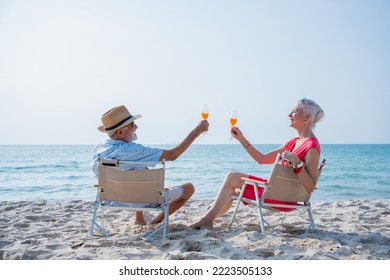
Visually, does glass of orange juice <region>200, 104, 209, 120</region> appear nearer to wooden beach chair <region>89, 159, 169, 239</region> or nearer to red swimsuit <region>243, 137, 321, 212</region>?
wooden beach chair <region>89, 159, 169, 239</region>

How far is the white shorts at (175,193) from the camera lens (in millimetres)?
3988

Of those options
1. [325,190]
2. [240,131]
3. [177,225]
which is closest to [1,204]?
[177,225]

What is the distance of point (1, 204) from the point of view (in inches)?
255

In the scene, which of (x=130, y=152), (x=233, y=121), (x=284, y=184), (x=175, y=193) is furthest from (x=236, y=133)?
(x=130, y=152)

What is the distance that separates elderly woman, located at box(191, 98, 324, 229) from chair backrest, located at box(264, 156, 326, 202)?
62mm

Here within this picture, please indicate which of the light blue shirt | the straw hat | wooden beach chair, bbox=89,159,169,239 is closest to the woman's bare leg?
wooden beach chair, bbox=89,159,169,239

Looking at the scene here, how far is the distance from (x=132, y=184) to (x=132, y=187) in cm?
3

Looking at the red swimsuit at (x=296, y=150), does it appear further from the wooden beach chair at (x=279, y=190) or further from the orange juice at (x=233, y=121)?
the orange juice at (x=233, y=121)

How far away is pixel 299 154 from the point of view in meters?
3.94

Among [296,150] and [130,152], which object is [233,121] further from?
[130,152]

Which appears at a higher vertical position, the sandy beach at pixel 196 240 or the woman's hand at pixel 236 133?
the woman's hand at pixel 236 133

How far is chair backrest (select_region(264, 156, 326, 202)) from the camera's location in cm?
386

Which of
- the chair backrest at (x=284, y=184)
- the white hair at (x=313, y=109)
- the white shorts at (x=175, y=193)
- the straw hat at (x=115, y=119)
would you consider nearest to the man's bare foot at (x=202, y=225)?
the white shorts at (x=175, y=193)
